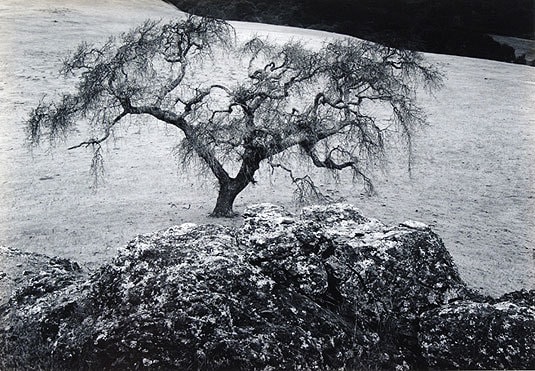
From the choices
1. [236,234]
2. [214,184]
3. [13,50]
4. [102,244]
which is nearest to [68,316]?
[236,234]

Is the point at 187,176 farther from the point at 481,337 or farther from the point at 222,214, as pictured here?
the point at 481,337

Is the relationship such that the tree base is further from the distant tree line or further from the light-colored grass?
the distant tree line

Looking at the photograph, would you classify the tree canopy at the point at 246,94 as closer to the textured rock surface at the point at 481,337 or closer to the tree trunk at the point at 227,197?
Result: the tree trunk at the point at 227,197

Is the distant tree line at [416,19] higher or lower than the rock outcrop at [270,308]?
higher

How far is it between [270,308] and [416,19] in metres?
4.09

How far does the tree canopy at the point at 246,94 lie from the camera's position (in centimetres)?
726

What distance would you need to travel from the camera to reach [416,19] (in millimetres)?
6262

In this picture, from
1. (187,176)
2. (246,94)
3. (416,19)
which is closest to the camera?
(416,19)

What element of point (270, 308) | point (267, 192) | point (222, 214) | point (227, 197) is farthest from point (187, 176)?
point (270, 308)

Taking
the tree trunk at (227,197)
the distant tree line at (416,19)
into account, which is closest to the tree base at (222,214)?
the tree trunk at (227,197)

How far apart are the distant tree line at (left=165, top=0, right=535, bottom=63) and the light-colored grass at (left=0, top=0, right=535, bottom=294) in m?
0.35

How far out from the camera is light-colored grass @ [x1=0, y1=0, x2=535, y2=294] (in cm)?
648

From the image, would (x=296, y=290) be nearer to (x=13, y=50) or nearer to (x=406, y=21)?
(x=406, y=21)

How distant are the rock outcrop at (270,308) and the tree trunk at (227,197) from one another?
321 centimetres
